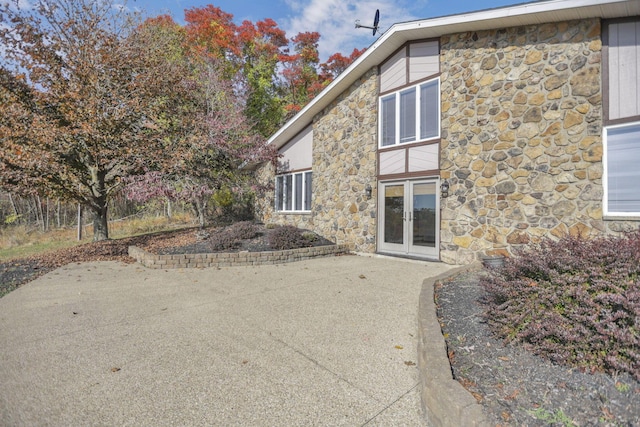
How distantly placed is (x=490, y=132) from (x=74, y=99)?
10.2m

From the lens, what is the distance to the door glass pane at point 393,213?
8578mm

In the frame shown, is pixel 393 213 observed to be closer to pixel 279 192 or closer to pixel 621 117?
pixel 621 117

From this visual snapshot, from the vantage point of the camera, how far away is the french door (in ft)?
25.9

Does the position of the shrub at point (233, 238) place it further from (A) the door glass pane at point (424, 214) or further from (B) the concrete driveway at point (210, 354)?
(A) the door glass pane at point (424, 214)

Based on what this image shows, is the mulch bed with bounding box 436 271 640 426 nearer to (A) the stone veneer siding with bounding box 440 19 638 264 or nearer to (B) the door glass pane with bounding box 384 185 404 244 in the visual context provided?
Result: (A) the stone veneer siding with bounding box 440 19 638 264

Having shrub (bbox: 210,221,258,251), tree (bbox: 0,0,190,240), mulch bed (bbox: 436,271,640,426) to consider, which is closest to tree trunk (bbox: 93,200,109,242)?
tree (bbox: 0,0,190,240)

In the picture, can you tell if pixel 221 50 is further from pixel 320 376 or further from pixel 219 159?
pixel 320 376

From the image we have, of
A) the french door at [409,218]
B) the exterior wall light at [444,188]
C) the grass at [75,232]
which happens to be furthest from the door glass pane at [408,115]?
the grass at [75,232]

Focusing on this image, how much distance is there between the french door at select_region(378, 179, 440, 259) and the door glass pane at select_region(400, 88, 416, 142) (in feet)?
3.88

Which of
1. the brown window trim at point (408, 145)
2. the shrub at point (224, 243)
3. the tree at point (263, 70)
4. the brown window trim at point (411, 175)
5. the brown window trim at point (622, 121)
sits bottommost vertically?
the shrub at point (224, 243)

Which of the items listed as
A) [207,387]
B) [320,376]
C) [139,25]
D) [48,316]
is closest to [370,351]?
[320,376]

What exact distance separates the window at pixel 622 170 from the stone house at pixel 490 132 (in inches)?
0.7

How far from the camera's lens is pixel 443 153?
301 inches

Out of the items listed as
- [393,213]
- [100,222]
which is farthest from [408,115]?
[100,222]
